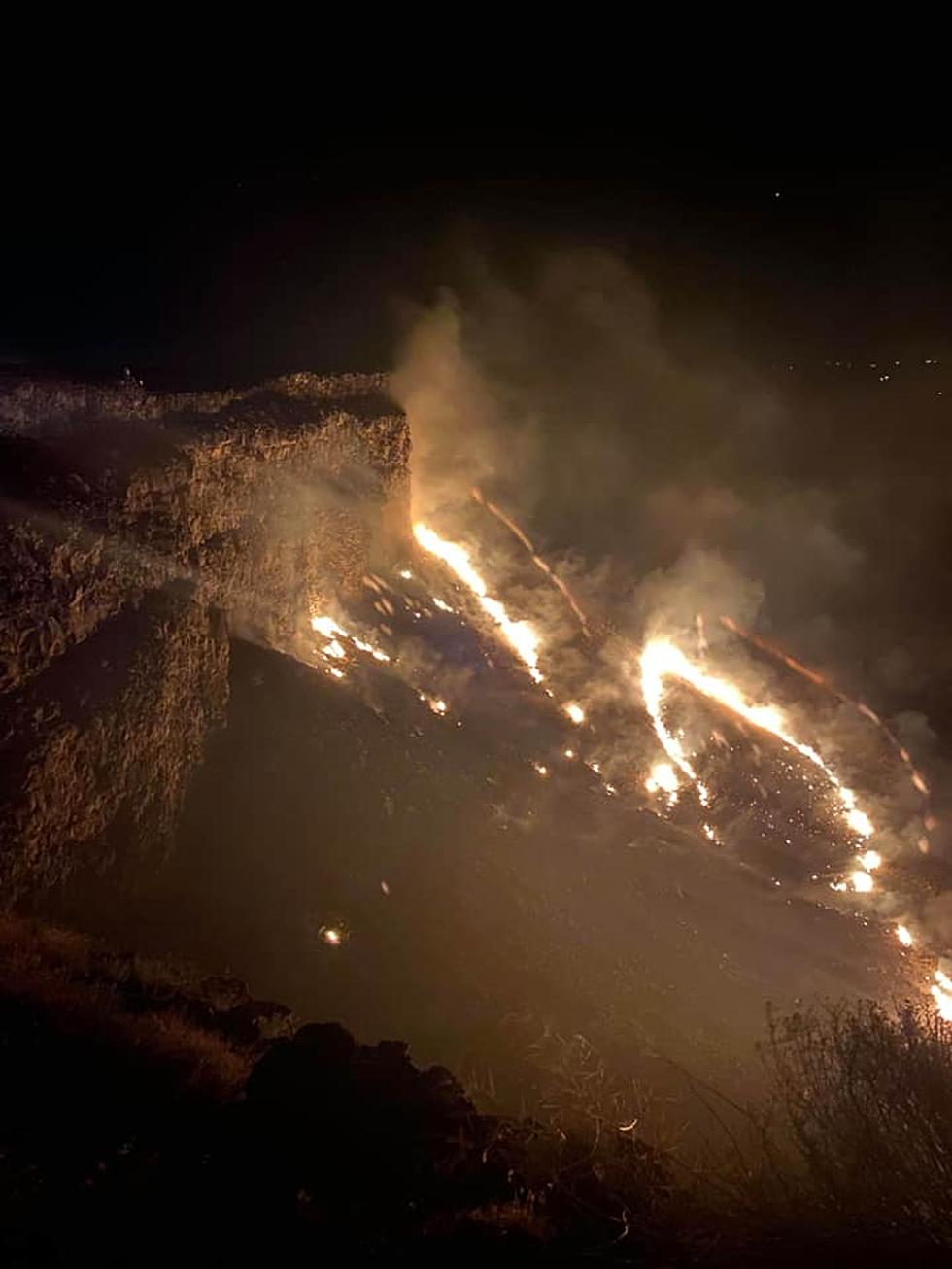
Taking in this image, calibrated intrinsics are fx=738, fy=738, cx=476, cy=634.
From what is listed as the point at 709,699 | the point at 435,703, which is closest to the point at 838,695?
the point at 709,699

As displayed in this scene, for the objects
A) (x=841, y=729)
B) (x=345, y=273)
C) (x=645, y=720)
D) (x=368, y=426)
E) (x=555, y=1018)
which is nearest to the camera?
(x=555, y=1018)

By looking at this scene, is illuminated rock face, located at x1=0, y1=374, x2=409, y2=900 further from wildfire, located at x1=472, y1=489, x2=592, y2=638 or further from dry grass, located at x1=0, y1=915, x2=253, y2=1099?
wildfire, located at x1=472, y1=489, x2=592, y2=638

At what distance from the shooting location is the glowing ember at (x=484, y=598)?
21.7 m

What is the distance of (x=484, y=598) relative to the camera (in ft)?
73.7

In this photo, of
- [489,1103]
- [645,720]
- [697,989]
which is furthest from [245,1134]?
[645,720]

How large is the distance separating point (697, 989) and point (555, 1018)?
796cm

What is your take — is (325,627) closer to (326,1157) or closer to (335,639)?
(335,639)

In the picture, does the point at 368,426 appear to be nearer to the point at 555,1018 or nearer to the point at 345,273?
the point at 345,273

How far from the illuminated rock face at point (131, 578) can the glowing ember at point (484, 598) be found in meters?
5.88

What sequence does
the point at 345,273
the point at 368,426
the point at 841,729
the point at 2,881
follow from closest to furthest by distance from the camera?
1. the point at 2,881
2. the point at 368,426
3. the point at 345,273
4. the point at 841,729

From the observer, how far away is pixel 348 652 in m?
17.2

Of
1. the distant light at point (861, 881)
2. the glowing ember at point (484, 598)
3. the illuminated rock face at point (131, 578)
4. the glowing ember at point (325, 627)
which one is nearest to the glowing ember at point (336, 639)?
the glowing ember at point (325, 627)

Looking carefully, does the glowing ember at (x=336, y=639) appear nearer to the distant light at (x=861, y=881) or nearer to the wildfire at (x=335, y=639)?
the wildfire at (x=335, y=639)

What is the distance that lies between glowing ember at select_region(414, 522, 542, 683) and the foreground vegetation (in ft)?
43.9
